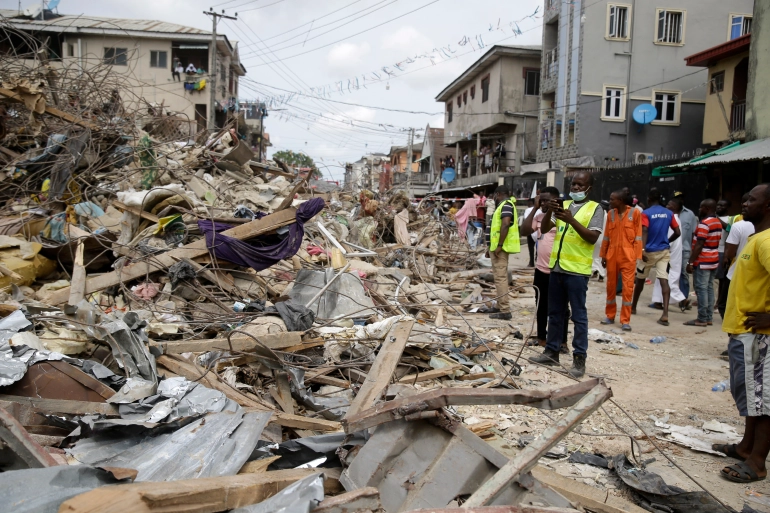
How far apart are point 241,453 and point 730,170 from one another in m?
14.9

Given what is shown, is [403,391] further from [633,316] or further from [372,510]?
[633,316]

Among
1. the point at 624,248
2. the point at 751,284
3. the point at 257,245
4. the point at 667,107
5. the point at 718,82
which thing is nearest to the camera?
the point at 751,284

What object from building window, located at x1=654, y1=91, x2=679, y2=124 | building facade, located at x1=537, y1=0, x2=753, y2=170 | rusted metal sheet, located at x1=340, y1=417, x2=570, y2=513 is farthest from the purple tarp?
building window, located at x1=654, y1=91, x2=679, y2=124

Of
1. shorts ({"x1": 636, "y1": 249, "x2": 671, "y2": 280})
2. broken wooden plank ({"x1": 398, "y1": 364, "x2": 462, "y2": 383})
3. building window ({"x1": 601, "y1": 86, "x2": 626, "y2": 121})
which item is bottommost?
broken wooden plank ({"x1": 398, "y1": 364, "x2": 462, "y2": 383})

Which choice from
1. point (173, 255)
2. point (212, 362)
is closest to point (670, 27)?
point (173, 255)

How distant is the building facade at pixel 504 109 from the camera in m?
30.5

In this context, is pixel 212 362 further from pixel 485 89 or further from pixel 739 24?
pixel 485 89

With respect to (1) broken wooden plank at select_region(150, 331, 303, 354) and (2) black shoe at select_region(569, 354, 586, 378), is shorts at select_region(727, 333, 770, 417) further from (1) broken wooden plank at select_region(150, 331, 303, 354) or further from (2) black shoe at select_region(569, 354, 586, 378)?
(1) broken wooden plank at select_region(150, 331, 303, 354)

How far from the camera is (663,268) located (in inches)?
299

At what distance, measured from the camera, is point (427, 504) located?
2.34 meters

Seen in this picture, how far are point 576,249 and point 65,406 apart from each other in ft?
13.4

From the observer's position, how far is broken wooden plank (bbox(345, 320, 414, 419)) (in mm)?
3352

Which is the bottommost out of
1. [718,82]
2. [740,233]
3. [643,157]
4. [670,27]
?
[740,233]

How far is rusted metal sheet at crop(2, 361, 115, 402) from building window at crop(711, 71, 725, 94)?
67.2 ft
